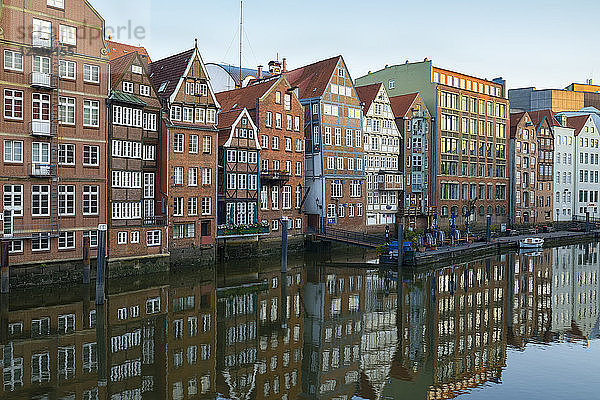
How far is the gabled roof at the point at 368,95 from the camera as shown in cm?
7062

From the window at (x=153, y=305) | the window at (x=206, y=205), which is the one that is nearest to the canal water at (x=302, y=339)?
the window at (x=153, y=305)

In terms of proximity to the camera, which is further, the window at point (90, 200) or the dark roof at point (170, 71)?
the dark roof at point (170, 71)

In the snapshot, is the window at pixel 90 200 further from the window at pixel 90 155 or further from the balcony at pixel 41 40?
the balcony at pixel 41 40

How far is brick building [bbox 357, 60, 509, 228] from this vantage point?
260 feet

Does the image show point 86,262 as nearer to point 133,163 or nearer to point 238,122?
point 133,163

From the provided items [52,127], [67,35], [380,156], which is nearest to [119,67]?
[67,35]

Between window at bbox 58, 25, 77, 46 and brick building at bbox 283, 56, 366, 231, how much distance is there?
2915 cm

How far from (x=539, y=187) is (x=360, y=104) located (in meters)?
43.9

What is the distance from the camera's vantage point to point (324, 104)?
64625 millimetres

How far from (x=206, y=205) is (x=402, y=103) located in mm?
35891

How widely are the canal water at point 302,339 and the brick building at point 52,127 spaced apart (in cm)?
450

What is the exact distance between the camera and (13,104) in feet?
127

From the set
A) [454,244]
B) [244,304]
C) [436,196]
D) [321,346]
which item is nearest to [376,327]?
[321,346]

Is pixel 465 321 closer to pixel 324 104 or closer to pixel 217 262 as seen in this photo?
pixel 217 262
